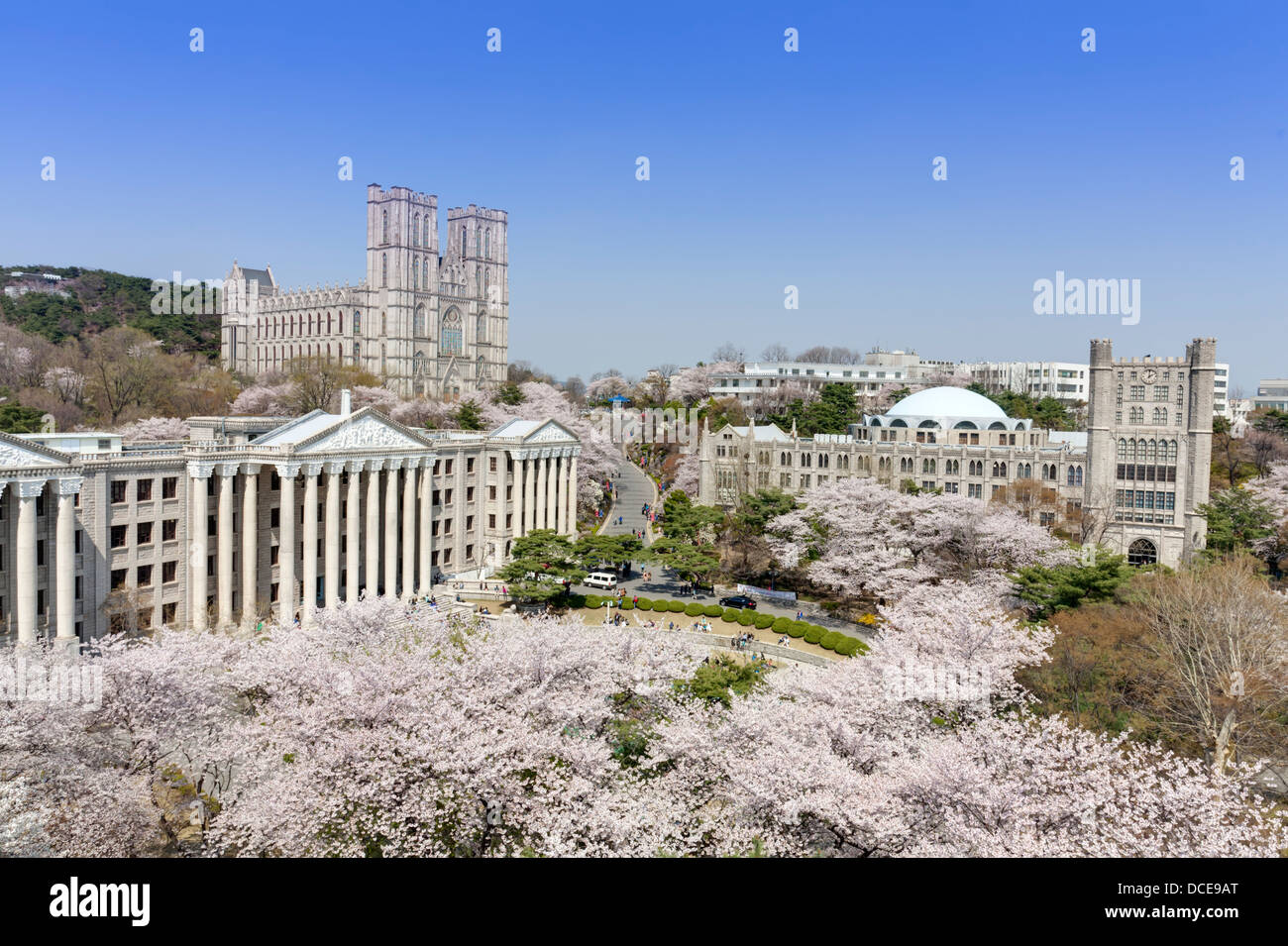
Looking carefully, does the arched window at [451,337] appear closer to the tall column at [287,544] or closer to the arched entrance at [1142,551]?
the tall column at [287,544]

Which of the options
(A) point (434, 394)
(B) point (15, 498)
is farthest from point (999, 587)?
(A) point (434, 394)

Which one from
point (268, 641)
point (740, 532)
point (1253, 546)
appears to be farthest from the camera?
point (740, 532)

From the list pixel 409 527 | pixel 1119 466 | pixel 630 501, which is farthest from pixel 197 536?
pixel 1119 466

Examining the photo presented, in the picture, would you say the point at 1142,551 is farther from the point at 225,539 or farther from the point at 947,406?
the point at 225,539

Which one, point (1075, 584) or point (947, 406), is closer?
point (1075, 584)

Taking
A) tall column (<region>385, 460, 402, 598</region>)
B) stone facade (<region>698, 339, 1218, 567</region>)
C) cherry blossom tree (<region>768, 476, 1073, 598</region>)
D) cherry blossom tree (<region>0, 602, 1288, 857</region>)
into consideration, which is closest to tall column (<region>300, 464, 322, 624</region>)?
tall column (<region>385, 460, 402, 598</region>)
